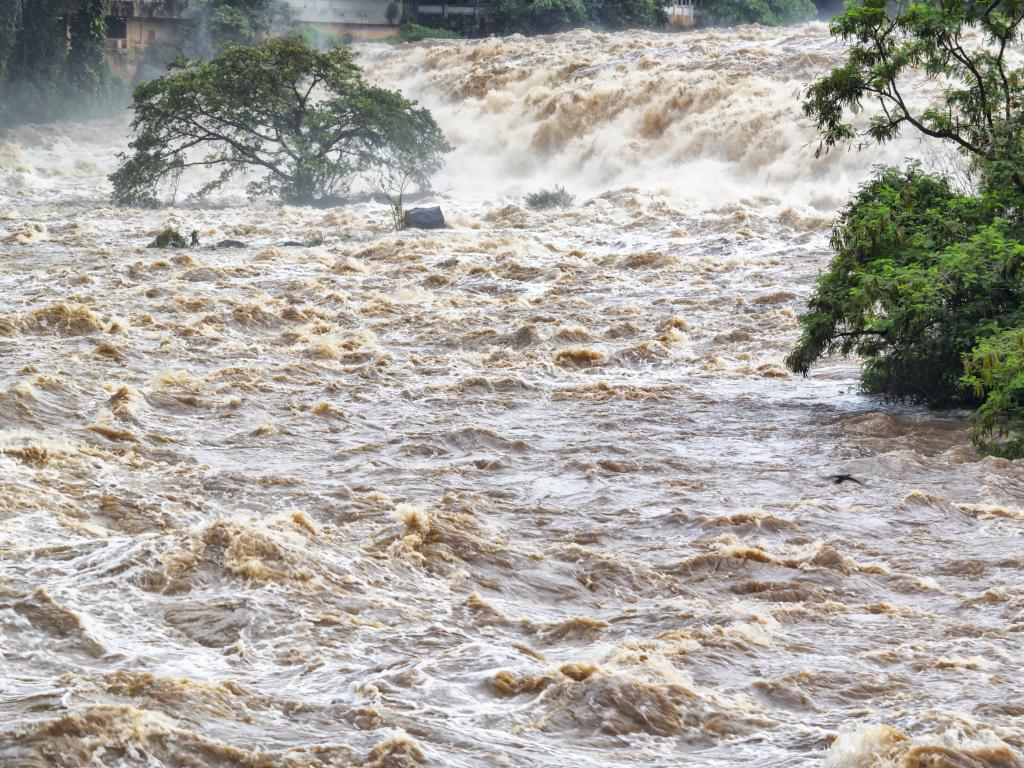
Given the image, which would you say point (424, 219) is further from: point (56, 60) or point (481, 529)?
point (56, 60)

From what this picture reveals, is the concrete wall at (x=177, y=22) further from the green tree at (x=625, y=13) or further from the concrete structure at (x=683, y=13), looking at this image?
the concrete structure at (x=683, y=13)

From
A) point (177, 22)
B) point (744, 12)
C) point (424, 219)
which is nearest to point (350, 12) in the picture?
point (177, 22)

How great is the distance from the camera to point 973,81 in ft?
37.5

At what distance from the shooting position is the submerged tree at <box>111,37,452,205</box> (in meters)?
25.2

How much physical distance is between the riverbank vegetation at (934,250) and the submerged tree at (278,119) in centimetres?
1592

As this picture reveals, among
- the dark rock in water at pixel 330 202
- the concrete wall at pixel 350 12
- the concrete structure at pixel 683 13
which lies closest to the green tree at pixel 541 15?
the concrete structure at pixel 683 13

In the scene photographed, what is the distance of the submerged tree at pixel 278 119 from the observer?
25188 millimetres

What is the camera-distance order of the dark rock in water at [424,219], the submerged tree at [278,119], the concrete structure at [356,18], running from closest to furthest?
1. the dark rock in water at [424,219]
2. the submerged tree at [278,119]
3. the concrete structure at [356,18]

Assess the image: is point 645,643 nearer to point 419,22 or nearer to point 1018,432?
point 1018,432

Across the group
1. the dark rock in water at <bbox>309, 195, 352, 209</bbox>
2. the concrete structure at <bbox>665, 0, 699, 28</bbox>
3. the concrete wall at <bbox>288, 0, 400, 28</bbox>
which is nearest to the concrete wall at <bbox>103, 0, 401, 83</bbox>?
the concrete wall at <bbox>288, 0, 400, 28</bbox>

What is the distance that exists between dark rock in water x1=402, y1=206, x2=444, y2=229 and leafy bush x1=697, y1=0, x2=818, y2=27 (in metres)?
28.6

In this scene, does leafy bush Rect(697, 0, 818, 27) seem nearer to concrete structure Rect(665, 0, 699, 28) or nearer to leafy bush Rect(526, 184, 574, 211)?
concrete structure Rect(665, 0, 699, 28)

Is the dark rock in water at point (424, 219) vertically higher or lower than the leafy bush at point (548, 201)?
lower

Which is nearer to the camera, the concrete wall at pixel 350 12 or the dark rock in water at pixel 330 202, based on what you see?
the dark rock in water at pixel 330 202
